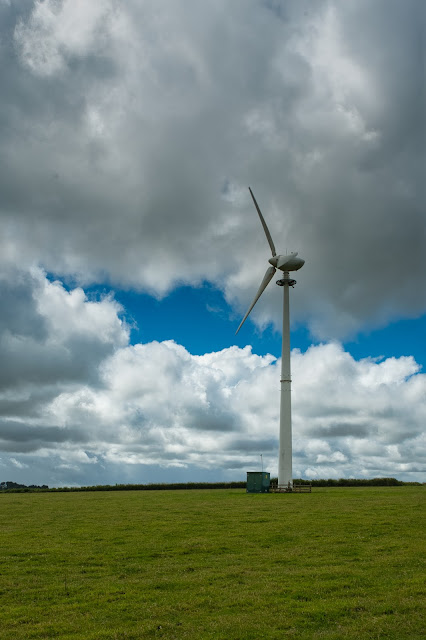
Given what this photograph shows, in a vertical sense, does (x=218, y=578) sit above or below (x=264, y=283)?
below

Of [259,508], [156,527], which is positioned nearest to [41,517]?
[156,527]

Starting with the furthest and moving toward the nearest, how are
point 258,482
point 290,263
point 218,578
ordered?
point 290,263 → point 258,482 → point 218,578

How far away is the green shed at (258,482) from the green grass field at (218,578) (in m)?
37.7

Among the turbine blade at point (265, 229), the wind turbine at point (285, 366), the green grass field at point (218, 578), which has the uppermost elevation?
the turbine blade at point (265, 229)

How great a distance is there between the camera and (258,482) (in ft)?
261

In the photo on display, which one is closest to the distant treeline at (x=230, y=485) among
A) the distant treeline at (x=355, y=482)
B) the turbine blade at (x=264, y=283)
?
the distant treeline at (x=355, y=482)

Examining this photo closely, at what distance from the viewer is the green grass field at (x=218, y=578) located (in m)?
18.4

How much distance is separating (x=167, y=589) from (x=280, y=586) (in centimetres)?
495

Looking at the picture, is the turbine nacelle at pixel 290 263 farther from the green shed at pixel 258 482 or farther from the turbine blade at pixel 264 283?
the green shed at pixel 258 482

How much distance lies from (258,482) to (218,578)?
56.7 meters

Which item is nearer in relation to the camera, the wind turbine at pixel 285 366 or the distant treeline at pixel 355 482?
the wind turbine at pixel 285 366

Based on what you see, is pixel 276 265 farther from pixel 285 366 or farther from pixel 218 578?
pixel 218 578

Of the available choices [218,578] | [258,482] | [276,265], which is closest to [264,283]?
[276,265]

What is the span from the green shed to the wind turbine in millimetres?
2978
